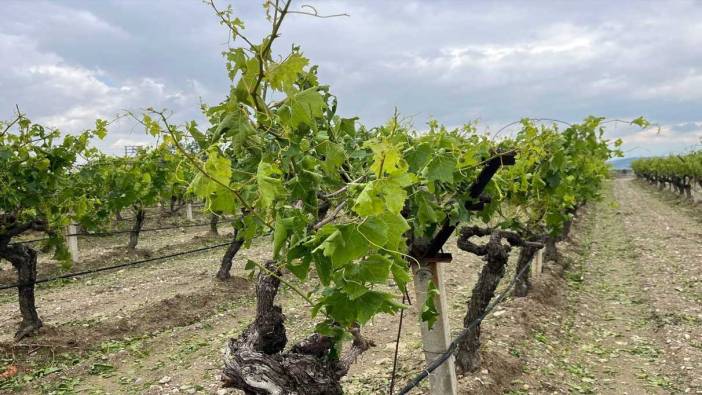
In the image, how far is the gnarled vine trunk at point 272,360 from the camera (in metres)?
2.74

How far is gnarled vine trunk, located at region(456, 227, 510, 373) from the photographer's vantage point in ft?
16.9

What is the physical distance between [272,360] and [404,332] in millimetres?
4152

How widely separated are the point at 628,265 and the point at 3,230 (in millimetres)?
11243

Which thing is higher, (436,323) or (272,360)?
(272,360)

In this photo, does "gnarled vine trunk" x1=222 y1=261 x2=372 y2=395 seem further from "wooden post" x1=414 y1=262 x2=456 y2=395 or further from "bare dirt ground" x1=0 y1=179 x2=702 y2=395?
"bare dirt ground" x1=0 y1=179 x2=702 y2=395

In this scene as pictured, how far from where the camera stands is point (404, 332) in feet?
22.1

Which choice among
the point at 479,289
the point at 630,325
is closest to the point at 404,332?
the point at 479,289

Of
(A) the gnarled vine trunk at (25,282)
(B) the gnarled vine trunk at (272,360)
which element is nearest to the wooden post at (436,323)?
(B) the gnarled vine trunk at (272,360)

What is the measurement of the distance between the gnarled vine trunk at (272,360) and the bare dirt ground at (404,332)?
7.53ft

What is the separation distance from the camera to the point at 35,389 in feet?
18.6

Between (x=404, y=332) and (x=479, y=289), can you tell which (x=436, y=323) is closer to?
(x=479, y=289)

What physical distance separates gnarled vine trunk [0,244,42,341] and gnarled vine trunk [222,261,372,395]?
5479 mm

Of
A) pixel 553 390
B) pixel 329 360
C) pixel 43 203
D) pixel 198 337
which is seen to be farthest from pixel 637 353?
pixel 43 203

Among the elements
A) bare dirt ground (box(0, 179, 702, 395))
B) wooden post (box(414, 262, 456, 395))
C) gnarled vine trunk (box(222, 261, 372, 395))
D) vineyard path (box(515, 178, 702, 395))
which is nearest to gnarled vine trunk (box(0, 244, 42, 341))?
bare dirt ground (box(0, 179, 702, 395))
